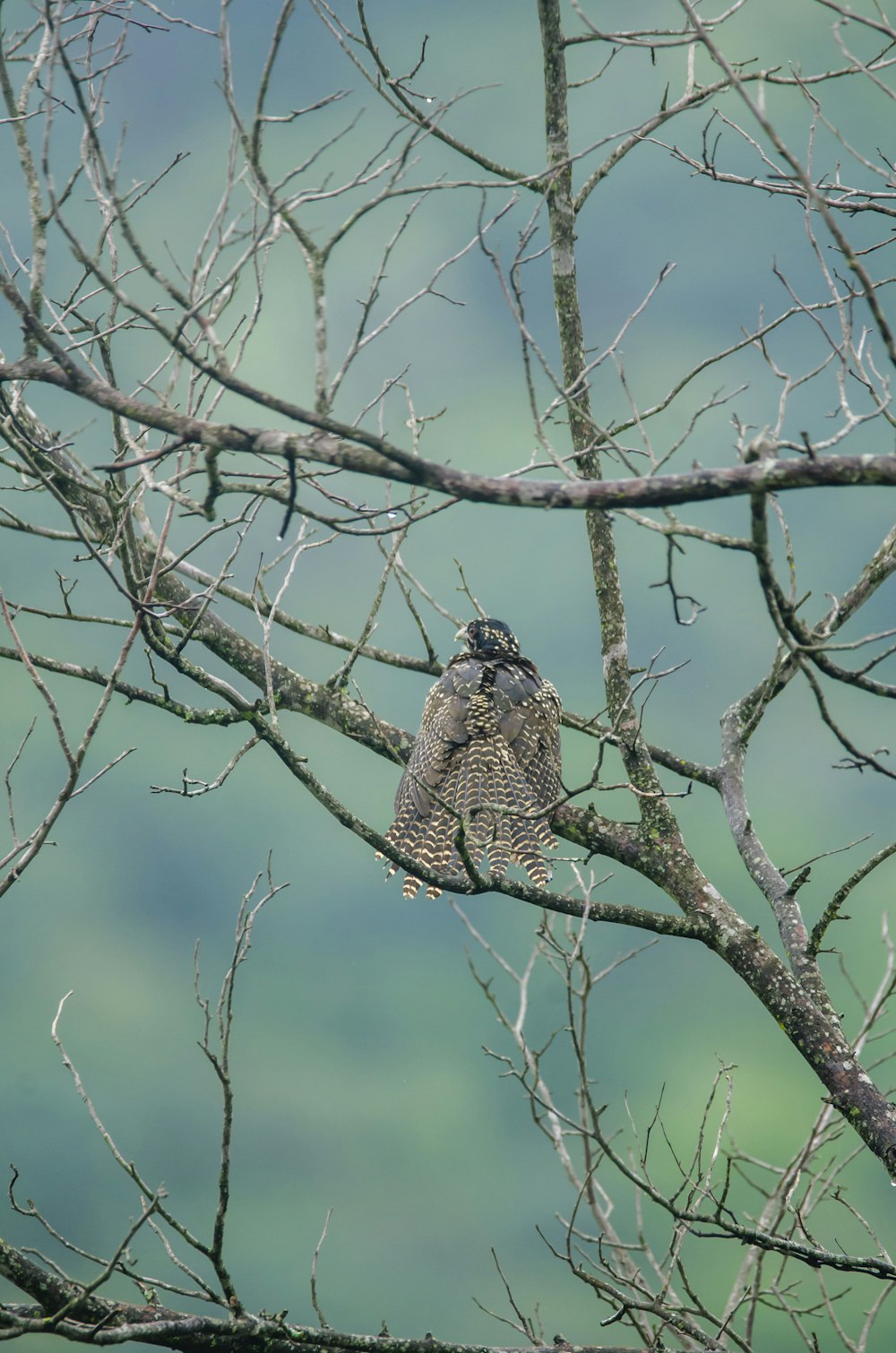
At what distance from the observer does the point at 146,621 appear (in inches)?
184

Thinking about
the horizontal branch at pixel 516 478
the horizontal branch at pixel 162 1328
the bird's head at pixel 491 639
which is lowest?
the horizontal branch at pixel 162 1328

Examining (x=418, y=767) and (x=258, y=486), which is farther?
(x=418, y=767)

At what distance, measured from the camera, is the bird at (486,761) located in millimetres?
5539

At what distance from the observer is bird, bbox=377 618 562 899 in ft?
18.2

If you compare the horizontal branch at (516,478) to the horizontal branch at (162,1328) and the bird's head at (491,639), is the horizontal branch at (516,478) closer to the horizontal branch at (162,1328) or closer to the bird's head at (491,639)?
the horizontal branch at (162,1328)

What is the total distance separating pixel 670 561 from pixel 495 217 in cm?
176

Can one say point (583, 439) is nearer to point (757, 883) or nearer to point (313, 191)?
point (757, 883)

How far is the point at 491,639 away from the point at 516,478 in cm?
363

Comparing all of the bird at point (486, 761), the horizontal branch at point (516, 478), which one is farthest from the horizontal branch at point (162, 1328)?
the horizontal branch at point (516, 478)

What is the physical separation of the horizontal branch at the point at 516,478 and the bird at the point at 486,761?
253 cm

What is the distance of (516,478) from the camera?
9.95ft

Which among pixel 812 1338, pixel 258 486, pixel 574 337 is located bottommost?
pixel 812 1338

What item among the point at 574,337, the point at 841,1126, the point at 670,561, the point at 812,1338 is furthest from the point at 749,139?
the point at 812,1338

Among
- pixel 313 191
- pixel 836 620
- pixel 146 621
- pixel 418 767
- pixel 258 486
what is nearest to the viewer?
pixel 258 486
